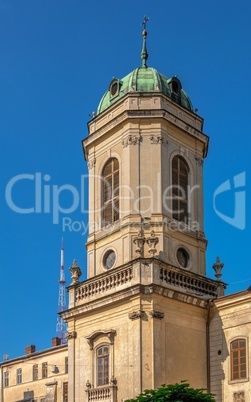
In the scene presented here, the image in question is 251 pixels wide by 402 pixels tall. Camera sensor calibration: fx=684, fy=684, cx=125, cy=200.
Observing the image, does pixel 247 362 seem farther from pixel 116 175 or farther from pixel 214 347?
pixel 116 175

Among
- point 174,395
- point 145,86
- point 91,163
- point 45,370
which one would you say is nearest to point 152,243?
point 91,163

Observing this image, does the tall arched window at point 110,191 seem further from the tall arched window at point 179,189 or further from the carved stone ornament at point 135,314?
the carved stone ornament at point 135,314

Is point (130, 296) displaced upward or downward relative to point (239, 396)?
upward

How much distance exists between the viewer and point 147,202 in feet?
109

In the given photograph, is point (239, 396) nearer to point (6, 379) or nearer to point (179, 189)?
point (179, 189)

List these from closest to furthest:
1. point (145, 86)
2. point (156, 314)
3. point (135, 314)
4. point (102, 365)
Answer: point (156, 314) → point (135, 314) → point (102, 365) → point (145, 86)

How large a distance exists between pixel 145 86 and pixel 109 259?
9.26 meters

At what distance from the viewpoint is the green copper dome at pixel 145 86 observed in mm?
35750

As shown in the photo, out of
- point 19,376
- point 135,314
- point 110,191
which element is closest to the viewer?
point 135,314

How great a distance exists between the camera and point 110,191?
35.2m

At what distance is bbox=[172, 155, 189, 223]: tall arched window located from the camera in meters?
34.3

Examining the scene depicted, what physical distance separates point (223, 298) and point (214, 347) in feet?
7.61

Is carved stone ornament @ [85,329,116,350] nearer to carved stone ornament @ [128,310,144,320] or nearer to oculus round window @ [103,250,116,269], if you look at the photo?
carved stone ornament @ [128,310,144,320]

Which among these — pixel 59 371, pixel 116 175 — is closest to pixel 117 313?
pixel 116 175
